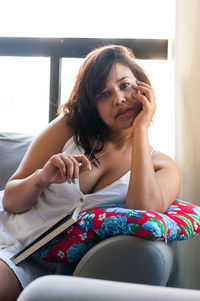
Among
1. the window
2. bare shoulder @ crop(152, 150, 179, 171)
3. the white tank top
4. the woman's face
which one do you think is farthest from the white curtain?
the white tank top

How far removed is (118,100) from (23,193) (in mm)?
442

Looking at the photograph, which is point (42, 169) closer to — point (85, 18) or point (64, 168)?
point (64, 168)

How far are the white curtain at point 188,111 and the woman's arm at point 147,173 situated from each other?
396 millimetres

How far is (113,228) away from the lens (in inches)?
40.4

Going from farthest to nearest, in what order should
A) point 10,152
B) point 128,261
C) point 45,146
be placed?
point 10,152 → point 45,146 → point 128,261

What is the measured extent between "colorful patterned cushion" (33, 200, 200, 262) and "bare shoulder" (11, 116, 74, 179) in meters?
0.27

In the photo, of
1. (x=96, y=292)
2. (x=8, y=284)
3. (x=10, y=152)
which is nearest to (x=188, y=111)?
(x=10, y=152)

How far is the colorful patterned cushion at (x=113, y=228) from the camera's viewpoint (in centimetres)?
100

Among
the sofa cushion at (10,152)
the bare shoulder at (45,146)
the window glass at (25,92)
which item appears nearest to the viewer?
the bare shoulder at (45,146)

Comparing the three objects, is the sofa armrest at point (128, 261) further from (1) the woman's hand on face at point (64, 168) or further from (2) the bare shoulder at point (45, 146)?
(2) the bare shoulder at point (45, 146)

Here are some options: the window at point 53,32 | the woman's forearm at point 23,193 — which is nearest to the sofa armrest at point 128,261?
the woman's forearm at point 23,193

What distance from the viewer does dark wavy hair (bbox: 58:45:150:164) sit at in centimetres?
138

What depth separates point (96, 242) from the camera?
1087 mm

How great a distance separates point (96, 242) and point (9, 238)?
306 mm
